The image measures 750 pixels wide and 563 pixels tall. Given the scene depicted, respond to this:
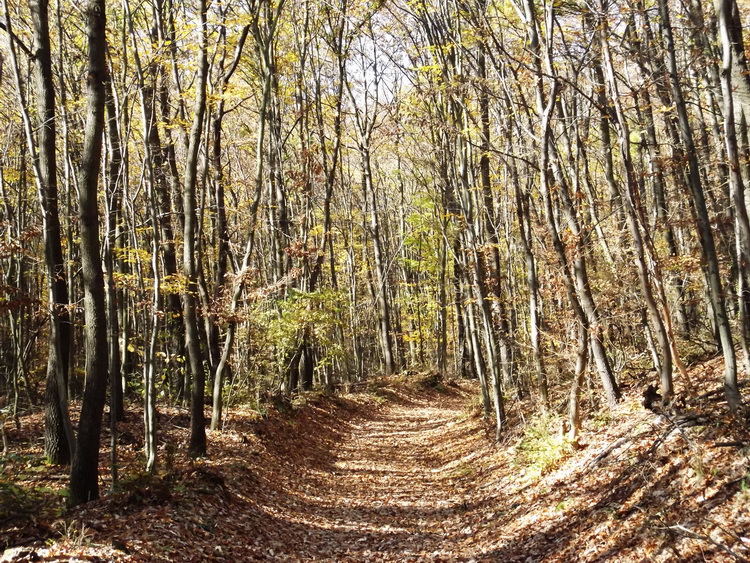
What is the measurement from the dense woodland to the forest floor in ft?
1.70

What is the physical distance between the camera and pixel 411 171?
13555mm

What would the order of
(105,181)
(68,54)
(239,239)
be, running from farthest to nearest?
(239,239), (68,54), (105,181)

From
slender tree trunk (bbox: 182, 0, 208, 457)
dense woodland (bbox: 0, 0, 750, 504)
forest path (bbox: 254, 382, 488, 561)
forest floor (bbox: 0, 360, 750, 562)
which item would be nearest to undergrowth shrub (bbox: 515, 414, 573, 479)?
forest floor (bbox: 0, 360, 750, 562)

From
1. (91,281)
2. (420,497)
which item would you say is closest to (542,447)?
(420,497)

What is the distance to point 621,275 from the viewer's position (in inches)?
373

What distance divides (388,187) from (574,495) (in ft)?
85.3

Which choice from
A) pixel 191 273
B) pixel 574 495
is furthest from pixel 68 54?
pixel 574 495

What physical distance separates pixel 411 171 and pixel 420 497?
7625 mm

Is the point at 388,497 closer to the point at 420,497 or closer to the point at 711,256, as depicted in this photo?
the point at 420,497

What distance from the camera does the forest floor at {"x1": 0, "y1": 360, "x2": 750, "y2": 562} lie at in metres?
5.20

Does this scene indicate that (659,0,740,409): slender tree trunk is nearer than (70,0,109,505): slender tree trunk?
Yes

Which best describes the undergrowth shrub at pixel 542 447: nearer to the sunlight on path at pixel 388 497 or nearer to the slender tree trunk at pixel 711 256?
the sunlight on path at pixel 388 497

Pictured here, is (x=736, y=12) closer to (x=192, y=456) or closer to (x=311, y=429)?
(x=192, y=456)

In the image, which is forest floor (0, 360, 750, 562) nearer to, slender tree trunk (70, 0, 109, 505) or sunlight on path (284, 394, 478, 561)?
sunlight on path (284, 394, 478, 561)
